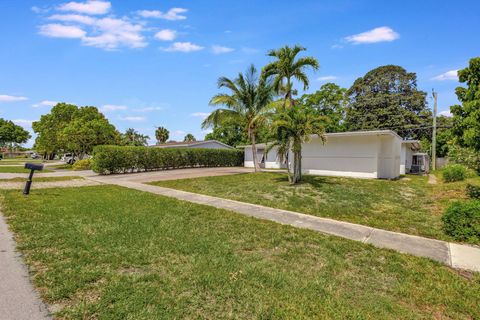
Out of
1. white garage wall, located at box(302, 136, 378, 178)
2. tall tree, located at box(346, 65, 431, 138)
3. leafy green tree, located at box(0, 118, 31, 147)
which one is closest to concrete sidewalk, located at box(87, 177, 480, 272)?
white garage wall, located at box(302, 136, 378, 178)

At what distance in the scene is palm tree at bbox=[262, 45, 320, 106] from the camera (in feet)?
42.3

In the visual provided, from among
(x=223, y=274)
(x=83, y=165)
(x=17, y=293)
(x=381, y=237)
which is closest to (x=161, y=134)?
(x=83, y=165)

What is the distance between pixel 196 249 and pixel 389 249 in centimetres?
316

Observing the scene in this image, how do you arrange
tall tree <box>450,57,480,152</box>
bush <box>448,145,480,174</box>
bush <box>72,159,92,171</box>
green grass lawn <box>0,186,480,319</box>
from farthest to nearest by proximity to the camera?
bush <box>72,159,92,171</box> < bush <box>448,145,480,174</box> < tall tree <box>450,57,480,152</box> < green grass lawn <box>0,186,480,319</box>

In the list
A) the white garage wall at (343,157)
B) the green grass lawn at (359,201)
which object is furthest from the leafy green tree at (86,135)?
the white garage wall at (343,157)

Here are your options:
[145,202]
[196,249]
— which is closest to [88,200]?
[145,202]

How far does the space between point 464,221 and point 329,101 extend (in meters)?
29.9

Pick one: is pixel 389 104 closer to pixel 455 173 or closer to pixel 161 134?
pixel 455 173

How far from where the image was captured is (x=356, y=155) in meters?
15.0

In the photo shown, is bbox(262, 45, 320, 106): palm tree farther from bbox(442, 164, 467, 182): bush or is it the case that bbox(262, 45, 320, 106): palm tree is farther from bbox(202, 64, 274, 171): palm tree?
bbox(442, 164, 467, 182): bush

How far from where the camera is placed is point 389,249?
4.26 m

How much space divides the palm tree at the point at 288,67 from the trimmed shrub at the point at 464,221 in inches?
371

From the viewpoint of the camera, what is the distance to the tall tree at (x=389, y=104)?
32.8 metres

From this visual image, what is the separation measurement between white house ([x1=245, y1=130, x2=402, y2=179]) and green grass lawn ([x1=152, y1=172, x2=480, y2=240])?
3.23m
